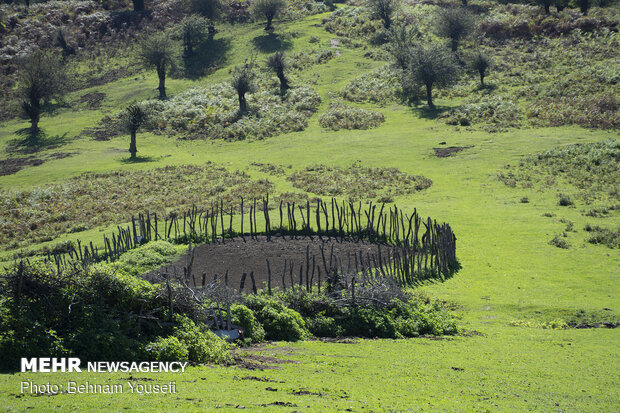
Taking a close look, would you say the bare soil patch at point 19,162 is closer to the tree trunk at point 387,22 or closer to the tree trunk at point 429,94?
the tree trunk at point 429,94

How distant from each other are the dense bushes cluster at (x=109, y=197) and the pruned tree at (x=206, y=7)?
6403 cm

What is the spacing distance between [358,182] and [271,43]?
60079 millimetres

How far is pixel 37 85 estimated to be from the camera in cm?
8081

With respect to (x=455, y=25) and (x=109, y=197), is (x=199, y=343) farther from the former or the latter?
(x=455, y=25)

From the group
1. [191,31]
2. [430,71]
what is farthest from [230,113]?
[191,31]

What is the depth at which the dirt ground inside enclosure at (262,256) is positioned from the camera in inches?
1216

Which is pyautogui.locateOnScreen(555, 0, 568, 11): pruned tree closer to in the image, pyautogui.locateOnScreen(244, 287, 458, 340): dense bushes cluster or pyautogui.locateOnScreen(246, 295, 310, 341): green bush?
pyautogui.locateOnScreen(244, 287, 458, 340): dense bushes cluster

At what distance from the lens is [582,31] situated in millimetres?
89188

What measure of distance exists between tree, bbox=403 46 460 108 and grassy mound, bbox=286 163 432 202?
25.6 meters

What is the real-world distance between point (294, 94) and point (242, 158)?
23.7m

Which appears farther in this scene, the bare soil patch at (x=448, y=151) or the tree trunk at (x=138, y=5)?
the tree trunk at (x=138, y=5)

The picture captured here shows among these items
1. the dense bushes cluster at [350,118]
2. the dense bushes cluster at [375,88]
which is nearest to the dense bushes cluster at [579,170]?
the dense bushes cluster at [350,118]

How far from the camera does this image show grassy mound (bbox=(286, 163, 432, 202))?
1949 inches

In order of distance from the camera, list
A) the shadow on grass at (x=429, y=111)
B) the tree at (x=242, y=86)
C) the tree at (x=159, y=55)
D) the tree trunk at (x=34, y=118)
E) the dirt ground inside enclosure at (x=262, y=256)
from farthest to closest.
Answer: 1. the tree at (x=159, y=55)
2. the tree at (x=242, y=86)
3. the tree trunk at (x=34, y=118)
4. the shadow on grass at (x=429, y=111)
5. the dirt ground inside enclosure at (x=262, y=256)
